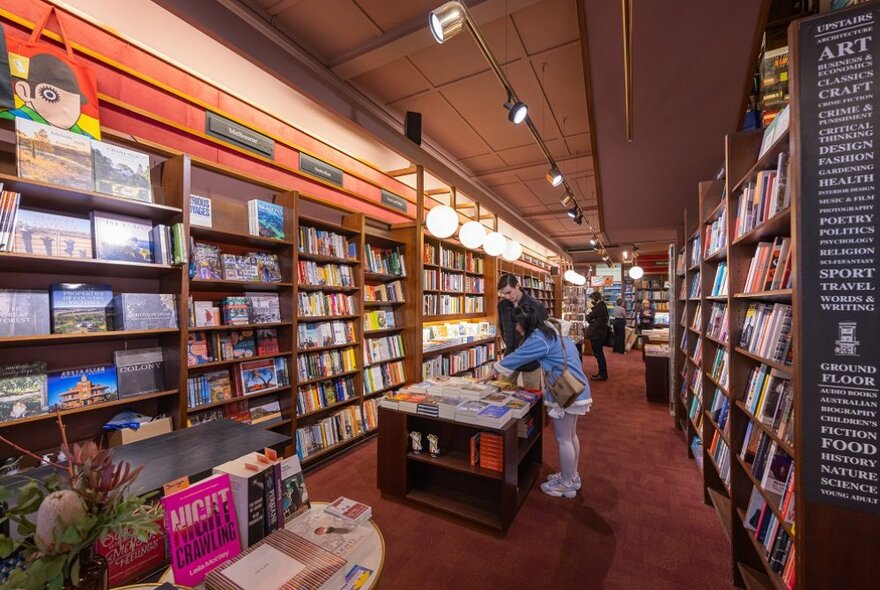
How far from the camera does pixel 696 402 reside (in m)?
3.73

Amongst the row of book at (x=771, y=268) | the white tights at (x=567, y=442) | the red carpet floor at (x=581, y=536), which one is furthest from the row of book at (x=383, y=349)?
the row of book at (x=771, y=268)

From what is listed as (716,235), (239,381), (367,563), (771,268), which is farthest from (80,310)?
(716,235)

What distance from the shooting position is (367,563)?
4.06ft

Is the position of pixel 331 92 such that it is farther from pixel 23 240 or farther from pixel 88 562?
pixel 88 562

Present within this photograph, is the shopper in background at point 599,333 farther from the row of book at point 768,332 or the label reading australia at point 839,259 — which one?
the label reading australia at point 839,259

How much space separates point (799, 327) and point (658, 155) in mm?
3831

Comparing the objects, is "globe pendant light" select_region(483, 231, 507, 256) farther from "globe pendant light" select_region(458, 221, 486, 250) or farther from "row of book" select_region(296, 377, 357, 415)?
"row of book" select_region(296, 377, 357, 415)

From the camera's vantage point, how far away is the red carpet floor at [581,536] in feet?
7.18

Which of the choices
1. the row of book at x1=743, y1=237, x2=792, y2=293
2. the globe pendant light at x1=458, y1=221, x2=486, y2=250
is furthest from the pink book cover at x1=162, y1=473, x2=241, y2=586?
the globe pendant light at x1=458, y1=221, x2=486, y2=250

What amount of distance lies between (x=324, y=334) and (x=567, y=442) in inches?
98.6

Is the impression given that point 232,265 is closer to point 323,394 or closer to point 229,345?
point 229,345

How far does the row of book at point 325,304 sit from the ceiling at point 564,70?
2.03m

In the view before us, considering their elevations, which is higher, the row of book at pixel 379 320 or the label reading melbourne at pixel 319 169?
the label reading melbourne at pixel 319 169

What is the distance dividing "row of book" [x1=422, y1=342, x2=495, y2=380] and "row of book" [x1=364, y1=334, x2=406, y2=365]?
1.54ft
